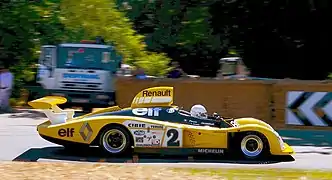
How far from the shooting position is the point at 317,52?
28.7 m

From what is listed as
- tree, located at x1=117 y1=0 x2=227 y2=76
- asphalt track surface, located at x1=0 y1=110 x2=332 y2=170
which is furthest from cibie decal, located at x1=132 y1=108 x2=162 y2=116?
tree, located at x1=117 y1=0 x2=227 y2=76

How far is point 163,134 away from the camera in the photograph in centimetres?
1253

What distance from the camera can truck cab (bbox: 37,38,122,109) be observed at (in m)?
21.6

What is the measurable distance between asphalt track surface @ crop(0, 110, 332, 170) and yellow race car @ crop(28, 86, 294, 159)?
0.22 m

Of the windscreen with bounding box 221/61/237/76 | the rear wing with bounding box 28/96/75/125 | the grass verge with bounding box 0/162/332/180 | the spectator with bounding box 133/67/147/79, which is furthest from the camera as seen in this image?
the windscreen with bounding box 221/61/237/76

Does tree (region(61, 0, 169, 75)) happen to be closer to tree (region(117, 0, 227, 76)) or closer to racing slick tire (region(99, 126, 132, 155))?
tree (region(117, 0, 227, 76))

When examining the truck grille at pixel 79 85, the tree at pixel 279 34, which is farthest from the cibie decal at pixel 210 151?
the tree at pixel 279 34

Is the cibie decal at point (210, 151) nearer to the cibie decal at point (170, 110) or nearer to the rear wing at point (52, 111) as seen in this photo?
the cibie decal at point (170, 110)

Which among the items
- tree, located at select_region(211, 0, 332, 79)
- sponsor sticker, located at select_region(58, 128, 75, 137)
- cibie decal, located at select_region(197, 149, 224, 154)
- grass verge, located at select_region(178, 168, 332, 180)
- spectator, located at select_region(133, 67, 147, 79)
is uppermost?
tree, located at select_region(211, 0, 332, 79)

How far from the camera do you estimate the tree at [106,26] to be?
2686cm

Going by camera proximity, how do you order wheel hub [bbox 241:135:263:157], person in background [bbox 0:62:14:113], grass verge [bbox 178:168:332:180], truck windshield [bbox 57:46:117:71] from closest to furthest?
grass verge [bbox 178:168:332:180] < wheel hub [bbox 241:135:263:157] < person in background [bbox 0:62:14:113] < truck windshield [bbox 57:46:117:71]

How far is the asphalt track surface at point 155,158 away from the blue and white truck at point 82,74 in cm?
442

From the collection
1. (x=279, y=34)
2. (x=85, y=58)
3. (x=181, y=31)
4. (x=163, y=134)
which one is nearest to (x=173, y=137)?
(x=163, y=134)

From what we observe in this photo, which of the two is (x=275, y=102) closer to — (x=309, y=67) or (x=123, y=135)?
(x=123, y=135)
